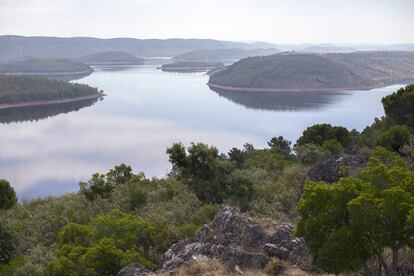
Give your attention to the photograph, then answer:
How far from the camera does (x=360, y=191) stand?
358 inches

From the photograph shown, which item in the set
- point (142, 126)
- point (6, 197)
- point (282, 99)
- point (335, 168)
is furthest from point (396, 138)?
point (282, 99)

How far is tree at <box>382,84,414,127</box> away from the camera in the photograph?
2817 cm

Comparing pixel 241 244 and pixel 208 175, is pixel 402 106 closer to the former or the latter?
pixel 208 175

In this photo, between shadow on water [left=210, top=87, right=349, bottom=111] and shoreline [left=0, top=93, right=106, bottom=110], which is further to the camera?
shoreline [left=0, top=93, right=106, bottom=110]

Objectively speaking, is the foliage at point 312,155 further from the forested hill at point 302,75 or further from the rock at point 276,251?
the forested hill at point 302,75

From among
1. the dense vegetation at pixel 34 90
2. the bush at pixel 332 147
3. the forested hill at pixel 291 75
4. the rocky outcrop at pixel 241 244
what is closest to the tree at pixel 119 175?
the bush at pixel 332 147

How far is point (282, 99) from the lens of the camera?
110m

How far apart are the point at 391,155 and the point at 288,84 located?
11415 cm

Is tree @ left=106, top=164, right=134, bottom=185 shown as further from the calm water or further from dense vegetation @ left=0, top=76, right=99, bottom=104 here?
dense vegetation @ left=0, top=76, right=99, bottom=104

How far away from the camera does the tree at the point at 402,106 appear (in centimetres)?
2817

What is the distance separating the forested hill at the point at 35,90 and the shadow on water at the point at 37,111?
4.31 m

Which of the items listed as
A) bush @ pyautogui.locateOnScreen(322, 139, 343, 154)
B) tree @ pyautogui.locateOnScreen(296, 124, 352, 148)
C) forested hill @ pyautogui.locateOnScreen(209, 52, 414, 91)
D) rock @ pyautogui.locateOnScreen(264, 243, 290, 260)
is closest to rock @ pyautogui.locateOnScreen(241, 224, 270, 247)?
rock @ pyautogui.locateOnScreen(264, 243, 290, 260)

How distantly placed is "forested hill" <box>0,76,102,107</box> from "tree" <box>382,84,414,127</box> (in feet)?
302

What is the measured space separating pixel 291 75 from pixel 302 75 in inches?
128
